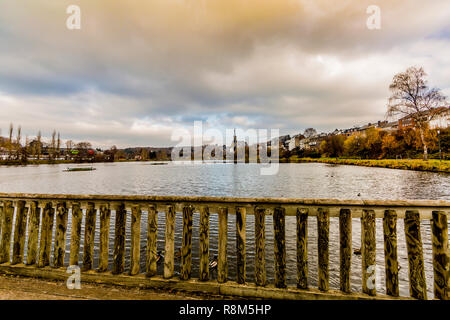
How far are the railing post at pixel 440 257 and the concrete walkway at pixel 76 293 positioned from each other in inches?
109

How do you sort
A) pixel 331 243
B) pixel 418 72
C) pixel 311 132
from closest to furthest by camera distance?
pixel 331 243
pixel 418 72
pixel 311 132

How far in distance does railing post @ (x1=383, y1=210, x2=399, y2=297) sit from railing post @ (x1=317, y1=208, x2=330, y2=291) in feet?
2.23

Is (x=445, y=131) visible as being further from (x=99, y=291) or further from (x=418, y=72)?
(x=99, y=291)

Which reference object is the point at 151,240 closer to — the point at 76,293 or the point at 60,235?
the point at 76,293

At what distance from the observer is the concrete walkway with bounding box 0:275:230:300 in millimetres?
2795

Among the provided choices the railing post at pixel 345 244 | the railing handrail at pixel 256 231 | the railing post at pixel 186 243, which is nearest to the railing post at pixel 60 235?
the railing handrail at pixel 256 231

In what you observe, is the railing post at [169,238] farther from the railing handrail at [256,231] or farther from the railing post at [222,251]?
the railing post at [222,251]

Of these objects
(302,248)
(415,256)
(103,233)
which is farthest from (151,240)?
(415,256)

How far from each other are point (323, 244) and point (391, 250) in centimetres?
82

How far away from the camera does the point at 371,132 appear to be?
8119 centimetres

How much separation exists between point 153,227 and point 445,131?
86.8 m
